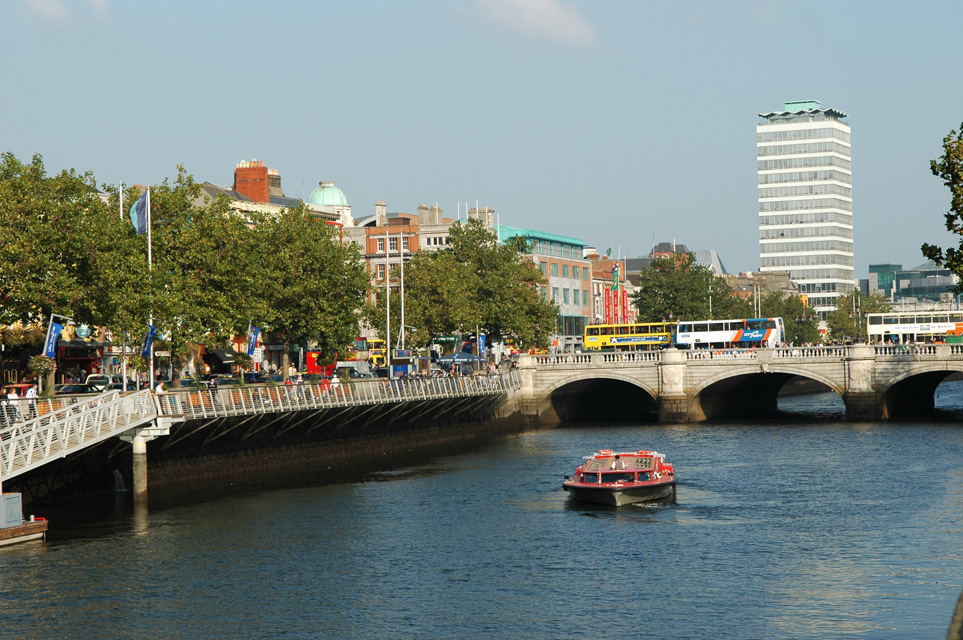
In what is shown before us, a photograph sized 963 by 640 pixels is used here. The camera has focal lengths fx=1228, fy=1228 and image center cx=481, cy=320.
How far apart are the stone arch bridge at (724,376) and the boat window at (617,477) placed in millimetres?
44338

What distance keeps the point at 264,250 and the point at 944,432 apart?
167 ft

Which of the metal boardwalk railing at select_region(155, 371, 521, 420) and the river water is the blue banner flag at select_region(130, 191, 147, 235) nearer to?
the metal boardwalk railing at select_region(155, 371, 521, 420)

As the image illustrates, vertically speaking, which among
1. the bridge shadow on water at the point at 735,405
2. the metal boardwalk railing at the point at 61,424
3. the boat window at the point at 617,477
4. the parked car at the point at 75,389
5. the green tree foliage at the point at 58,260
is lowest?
the boat window at the point at 617,477

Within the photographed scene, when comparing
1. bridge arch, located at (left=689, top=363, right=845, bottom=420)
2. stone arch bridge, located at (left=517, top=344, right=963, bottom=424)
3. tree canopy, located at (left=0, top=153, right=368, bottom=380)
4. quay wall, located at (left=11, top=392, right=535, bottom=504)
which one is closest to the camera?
quay wall, located at (left=11, top=392, right=535, bottom=504)

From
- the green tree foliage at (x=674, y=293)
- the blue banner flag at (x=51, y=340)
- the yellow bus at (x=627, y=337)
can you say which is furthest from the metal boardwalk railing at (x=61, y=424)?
the green tree foliage at (x=674, y=293)

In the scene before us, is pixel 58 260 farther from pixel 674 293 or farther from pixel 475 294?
pixel 674 293

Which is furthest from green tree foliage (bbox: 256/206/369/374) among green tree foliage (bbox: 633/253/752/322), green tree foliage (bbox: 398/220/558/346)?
green tree foliage (bbox: 633/253/752/322)

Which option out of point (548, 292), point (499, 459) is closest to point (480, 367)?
point (499, 459)

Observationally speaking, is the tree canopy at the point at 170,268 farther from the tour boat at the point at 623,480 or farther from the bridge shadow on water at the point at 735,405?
the bridge shadow on water at the point at 735,405

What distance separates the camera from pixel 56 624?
34.8m

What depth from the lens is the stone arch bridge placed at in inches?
3809

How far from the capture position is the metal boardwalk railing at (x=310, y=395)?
194ft

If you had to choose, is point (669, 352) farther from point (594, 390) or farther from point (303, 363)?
point (303, 363)

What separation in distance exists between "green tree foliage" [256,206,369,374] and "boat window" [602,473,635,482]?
38.1m
